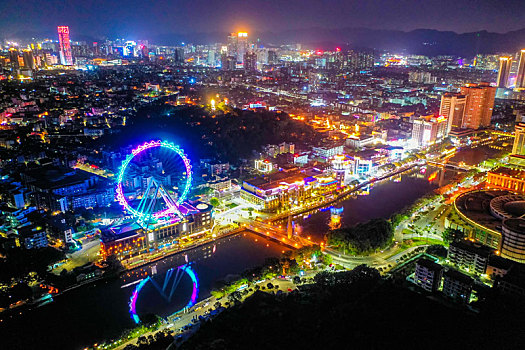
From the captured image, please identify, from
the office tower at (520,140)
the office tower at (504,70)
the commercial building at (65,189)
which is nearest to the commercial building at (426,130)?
the office tower at (520,140)

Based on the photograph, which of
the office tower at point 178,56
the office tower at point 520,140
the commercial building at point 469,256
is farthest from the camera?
the office tower at point 178,56

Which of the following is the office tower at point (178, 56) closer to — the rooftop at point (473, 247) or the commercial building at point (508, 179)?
the commercial building at point (508, 179)

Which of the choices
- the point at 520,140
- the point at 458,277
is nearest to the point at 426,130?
the point at 520,140

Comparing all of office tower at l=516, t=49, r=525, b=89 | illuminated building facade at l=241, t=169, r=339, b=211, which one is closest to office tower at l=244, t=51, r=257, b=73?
office tower at l=516, t=49, r=525, b=89

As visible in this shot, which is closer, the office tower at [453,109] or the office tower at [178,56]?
the office tower at [453,109]

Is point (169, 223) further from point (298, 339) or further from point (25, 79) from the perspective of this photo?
point (25, 79)

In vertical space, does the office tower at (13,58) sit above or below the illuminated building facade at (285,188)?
above

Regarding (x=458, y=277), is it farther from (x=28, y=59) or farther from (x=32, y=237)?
(x=28, y=59)
